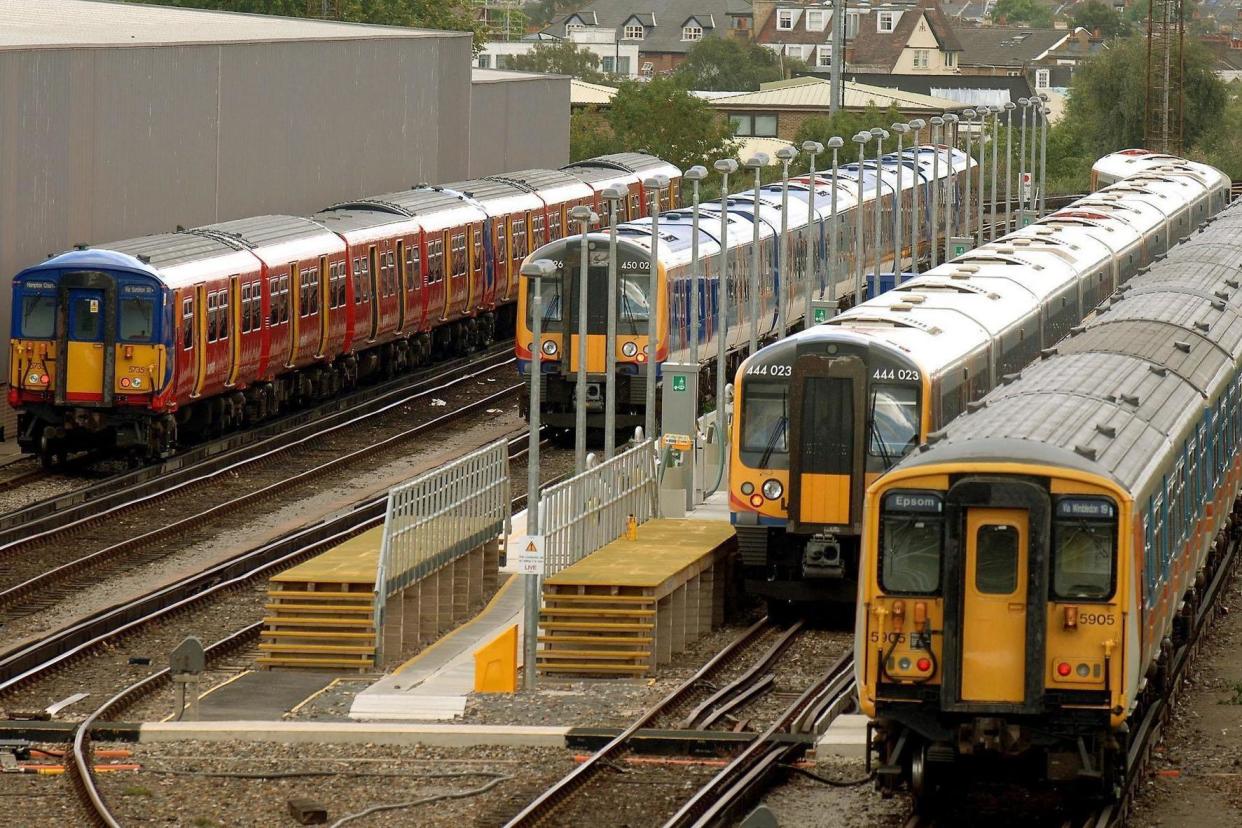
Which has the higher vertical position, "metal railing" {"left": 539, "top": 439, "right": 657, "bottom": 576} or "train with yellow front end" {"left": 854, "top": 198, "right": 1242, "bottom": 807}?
"train with yellow front end" {"left": 854, "top": 198, "right": 1242, "bottom": 807}

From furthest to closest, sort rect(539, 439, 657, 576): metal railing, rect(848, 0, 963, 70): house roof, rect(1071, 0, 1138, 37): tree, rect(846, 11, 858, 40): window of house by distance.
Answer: rect(1071, 0, 1138, 37): tree
rect(846, 11, 858, 40): window of house
rect(848, 0, 963, 70): house roof
rect(539, 439, 657, 576): metal railing

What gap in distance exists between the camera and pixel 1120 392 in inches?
749

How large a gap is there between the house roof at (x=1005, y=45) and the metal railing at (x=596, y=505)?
131446 millimetres

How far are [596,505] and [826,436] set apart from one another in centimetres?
316

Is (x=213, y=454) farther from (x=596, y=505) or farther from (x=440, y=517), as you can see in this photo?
(x=440, y=517)

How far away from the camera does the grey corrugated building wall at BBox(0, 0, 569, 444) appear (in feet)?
125

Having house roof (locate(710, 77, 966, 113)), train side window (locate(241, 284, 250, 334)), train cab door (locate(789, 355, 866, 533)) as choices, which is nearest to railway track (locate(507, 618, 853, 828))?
train cab door (locate(789, 355, 866, 533))

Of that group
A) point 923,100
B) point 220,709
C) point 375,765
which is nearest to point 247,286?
point 220,709

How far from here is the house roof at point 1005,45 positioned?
158 m

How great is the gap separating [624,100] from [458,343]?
36.3 metres

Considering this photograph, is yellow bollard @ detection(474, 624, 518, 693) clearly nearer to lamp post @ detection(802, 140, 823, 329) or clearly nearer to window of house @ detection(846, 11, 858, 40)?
lamp post @ detection(802, 140, 823, 329)

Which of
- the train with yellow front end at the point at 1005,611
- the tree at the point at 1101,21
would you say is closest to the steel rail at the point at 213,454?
the train with yellow front end at the point at 1005,611

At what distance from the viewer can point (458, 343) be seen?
159 ft

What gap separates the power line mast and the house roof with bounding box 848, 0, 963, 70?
53910 millimetres
